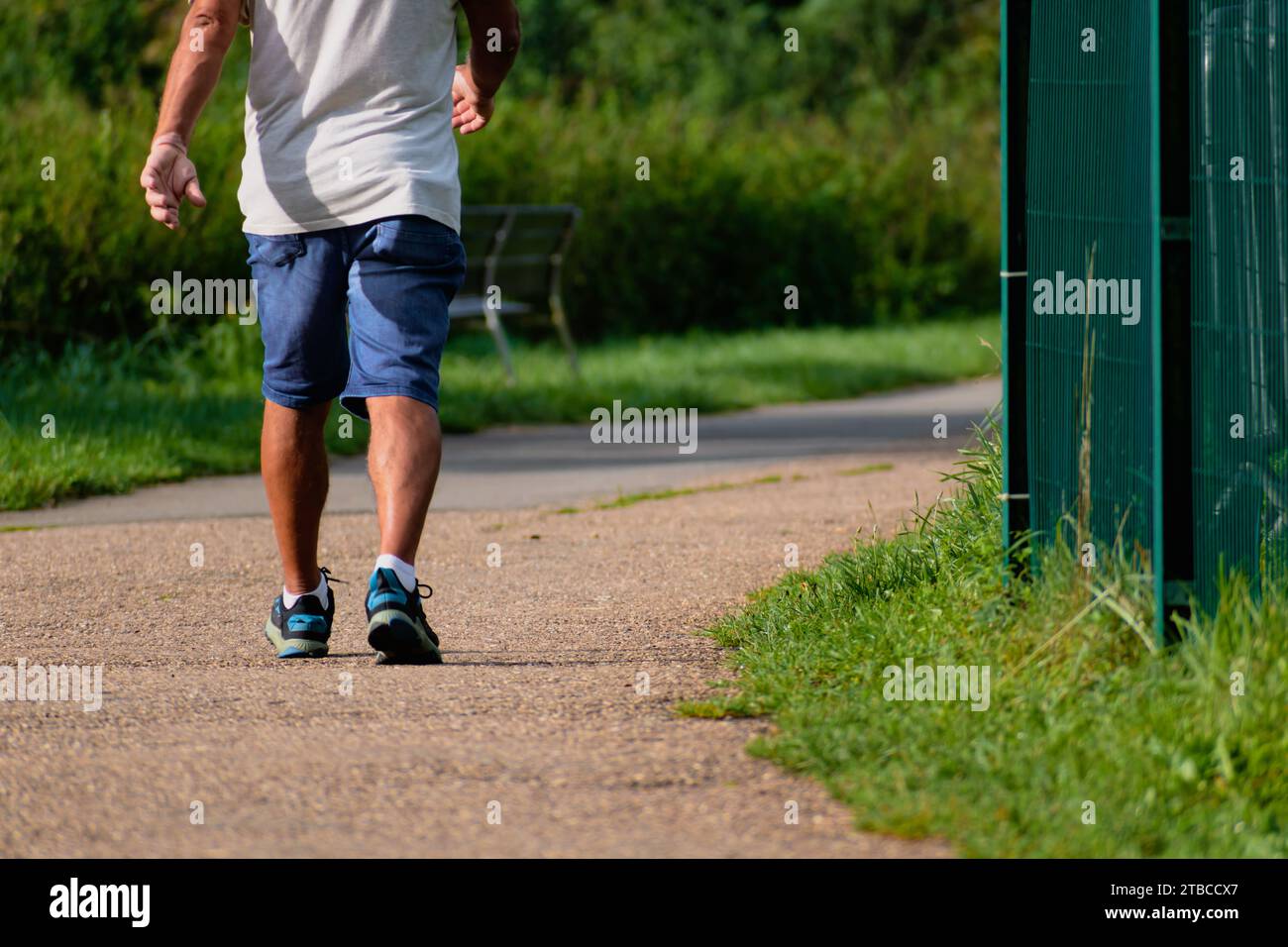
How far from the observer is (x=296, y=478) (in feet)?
14.8

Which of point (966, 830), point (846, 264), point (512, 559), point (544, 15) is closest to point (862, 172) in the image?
point (846, 264)

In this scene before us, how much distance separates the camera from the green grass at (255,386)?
8.21 m

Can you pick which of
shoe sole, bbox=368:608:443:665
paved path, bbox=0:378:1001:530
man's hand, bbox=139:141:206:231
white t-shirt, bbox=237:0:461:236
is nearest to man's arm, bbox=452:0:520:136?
white t-shirt, bbox=237:0:461:236

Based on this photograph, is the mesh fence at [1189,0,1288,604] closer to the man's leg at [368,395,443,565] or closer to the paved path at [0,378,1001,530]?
the man's leg at [368,395,443,565]

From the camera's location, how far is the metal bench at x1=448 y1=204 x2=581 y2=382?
1252 centimetres

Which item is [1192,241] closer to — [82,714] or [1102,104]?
[1102,104]

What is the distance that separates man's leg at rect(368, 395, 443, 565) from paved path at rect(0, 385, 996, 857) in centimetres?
34

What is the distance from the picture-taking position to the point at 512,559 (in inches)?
246

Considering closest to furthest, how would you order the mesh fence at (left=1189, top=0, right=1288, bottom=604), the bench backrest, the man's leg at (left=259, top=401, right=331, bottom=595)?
the mesh fence at (left=1189, top=0, right=1288, bottom=604) < the man's leg at (left=259, top=401, right=331, bottom=595) < the bench backrest

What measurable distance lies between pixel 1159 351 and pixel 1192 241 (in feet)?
0.74

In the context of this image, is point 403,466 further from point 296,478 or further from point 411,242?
point 411,242

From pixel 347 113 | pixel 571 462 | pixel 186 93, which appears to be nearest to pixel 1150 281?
pixel 347 113

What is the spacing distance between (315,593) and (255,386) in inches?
281

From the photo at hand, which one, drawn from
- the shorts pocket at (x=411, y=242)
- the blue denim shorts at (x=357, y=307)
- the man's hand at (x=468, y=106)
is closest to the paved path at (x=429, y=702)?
the blue denim shorts at (x=357, y=307)
